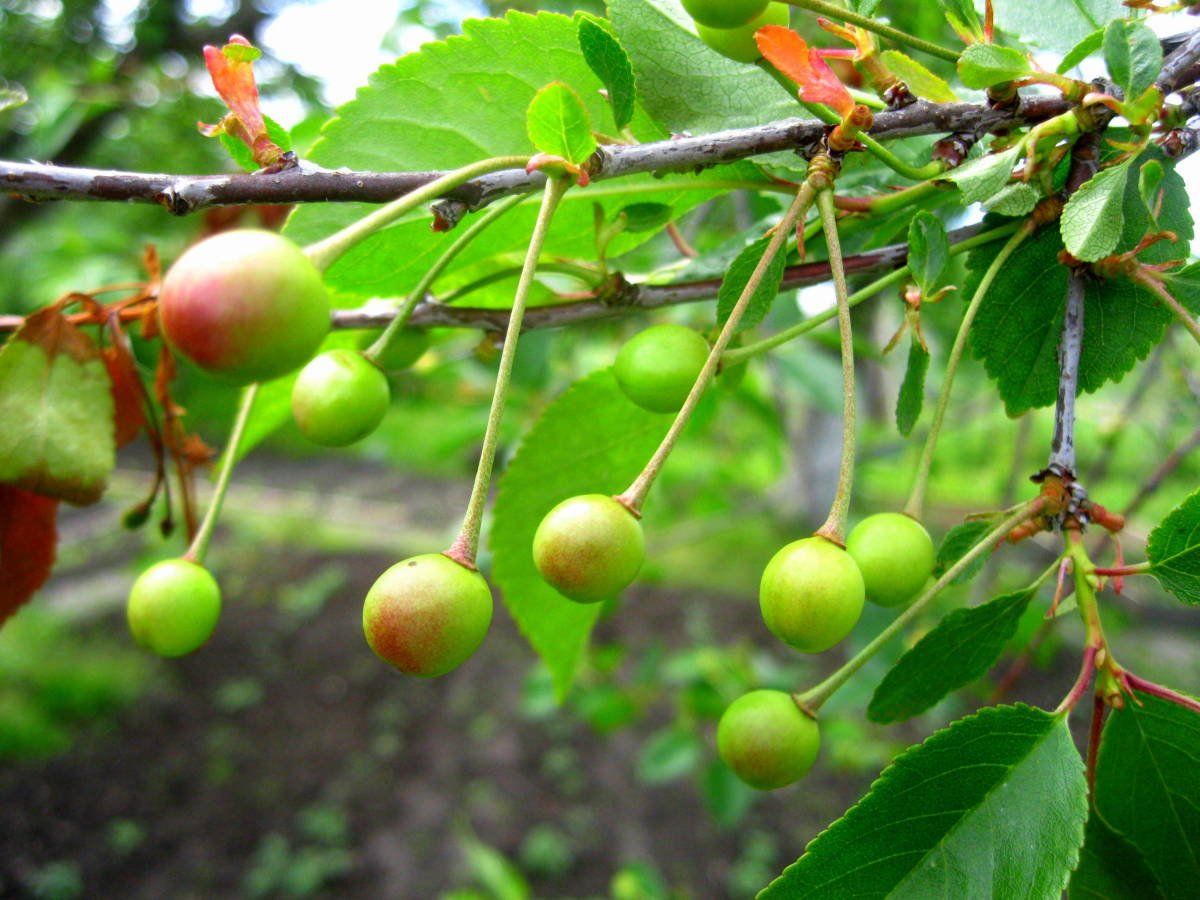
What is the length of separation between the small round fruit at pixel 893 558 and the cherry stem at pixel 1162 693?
6.6 inches

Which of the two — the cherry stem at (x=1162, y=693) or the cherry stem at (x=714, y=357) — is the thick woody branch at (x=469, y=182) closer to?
the cherry stem at (x=714, y=357)

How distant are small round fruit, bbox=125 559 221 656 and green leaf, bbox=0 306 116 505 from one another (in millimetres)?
123

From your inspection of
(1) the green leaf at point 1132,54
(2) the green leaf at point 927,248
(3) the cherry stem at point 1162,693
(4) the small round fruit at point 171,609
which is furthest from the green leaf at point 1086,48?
(4) the small round fruit at point 171,609

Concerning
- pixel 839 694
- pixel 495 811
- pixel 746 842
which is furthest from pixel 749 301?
pixel 495 811

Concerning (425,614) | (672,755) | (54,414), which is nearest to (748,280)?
(425,614)

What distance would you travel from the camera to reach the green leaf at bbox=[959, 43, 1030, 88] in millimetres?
507

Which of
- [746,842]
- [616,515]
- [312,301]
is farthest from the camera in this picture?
[746,842]

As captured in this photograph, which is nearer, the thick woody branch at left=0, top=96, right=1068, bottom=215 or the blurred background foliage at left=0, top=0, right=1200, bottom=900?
the thick woody branch at left=0, top=96, right=1068, bottom=215

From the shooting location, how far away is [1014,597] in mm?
592

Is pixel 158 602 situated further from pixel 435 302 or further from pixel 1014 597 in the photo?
pixel 1014 597

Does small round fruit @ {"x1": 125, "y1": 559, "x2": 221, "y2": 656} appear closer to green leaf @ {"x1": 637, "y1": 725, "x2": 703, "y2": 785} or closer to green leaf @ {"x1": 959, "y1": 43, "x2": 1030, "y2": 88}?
green leaf @ {"x1": 959, "y1": 43, "x2": 1030, "y2": 88}

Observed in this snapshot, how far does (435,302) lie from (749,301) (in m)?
0.32

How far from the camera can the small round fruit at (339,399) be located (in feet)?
1.74

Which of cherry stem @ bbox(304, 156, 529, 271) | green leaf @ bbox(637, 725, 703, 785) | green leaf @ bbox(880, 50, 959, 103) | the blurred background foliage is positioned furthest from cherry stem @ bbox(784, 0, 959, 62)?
green leaf @ bbox(637, 725, 703, 785)
